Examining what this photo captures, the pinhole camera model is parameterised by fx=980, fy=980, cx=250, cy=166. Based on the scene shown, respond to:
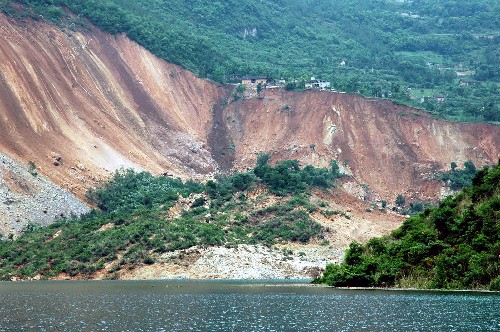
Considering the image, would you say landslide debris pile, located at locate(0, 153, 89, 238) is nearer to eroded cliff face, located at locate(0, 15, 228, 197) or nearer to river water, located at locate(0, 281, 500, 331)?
eroded cliff face, located at locate(0, 15, 228, 197)

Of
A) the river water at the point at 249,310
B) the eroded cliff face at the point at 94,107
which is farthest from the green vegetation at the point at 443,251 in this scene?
the eroded cliff face at the point at 94,107

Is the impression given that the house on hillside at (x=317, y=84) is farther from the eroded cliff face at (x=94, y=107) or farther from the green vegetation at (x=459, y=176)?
the green vegetation at (x=459, y=176)

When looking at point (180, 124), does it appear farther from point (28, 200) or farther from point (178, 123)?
point (28, 200)

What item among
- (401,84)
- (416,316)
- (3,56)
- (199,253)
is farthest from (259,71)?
(416,316)

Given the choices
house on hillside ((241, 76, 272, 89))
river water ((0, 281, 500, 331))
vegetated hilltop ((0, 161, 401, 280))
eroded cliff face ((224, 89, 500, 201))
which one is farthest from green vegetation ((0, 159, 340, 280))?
house on hillside ((241, 76, 272, 89))

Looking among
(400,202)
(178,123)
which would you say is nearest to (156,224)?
(400,202)

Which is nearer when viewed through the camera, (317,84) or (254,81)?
(317,84)

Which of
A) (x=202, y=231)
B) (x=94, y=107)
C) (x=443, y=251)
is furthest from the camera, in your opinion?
(x=94, y=107)
